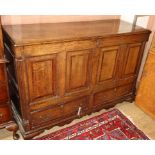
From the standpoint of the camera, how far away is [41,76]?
1.79 m

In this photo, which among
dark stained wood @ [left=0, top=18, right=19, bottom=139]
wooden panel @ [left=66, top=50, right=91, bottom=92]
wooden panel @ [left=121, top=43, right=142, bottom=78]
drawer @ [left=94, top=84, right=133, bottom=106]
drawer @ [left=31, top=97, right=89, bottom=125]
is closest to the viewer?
dark stained wood @ [left=0, top=18, right=19, bottom=139]

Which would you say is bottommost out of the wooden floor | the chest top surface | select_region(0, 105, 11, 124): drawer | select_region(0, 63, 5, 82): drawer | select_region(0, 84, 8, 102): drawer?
the wooden floor

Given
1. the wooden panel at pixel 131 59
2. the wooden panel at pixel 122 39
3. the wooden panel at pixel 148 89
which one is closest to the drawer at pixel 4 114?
the wooden panel at pixel 122 39

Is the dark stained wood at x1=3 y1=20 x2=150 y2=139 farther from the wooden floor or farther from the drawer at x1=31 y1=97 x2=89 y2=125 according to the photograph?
the wooden floor

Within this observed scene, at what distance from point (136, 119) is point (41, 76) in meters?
1.51

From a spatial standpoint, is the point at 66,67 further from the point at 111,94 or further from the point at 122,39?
the point at 111,94

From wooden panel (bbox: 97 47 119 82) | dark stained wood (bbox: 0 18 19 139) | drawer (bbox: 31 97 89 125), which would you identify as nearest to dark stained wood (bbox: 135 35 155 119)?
wooden panel (bbox: 97 47 119 82)

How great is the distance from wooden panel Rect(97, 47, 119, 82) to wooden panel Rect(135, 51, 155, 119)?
57 cm

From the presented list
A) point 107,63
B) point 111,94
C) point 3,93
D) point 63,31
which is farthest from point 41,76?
point 111,94

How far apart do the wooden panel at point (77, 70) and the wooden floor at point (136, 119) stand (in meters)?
0.57

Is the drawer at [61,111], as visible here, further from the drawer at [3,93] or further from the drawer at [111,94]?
the drawer at [3,93]

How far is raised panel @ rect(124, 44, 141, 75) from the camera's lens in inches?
89.8

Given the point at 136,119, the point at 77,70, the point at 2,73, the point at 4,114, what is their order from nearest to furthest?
1. the point at 2,73
2. the point at 4,114
3. the point at 77,70
4. the point at 136,119

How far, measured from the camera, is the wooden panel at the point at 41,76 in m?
1.69
